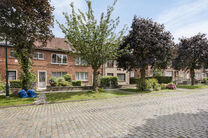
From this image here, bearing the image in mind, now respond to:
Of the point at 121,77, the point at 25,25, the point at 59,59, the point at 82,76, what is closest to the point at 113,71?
the point at 121,77

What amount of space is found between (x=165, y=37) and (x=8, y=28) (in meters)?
17.4

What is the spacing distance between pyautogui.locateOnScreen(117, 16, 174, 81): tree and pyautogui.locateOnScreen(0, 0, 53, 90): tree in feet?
31.3

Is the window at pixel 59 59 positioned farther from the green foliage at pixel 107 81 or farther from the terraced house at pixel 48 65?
the green foliage at pixel 107 81

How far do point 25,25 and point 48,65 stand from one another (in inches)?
454

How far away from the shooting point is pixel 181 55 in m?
23.9

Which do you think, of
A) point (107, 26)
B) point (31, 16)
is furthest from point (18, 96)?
point (107, 26)

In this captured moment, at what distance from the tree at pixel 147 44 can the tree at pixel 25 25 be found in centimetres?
955

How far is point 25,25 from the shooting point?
1205 centimetres

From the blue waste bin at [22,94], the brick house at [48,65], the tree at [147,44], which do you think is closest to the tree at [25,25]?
the blue waste bin at [22,94]

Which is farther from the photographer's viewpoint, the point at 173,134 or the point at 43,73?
the point at 43,73

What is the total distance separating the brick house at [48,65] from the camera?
20203mm

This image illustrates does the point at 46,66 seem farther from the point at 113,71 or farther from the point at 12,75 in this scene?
the point at 113,71

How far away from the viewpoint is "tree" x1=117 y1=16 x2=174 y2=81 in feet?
53.6

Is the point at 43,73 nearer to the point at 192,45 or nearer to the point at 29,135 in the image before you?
the point at 29,135
